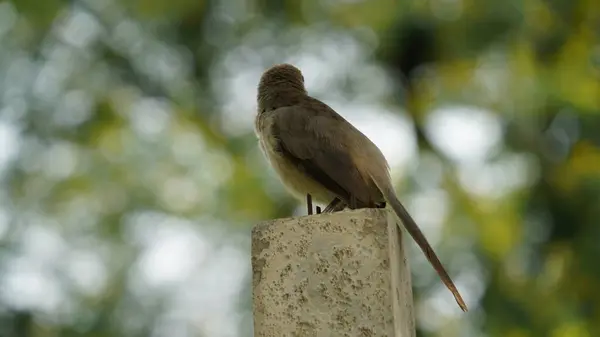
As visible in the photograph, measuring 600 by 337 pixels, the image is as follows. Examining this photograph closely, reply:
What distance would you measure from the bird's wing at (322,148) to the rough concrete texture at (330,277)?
Result: 2.72ft

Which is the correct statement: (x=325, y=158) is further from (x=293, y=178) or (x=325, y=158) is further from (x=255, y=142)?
(x=255, y=142)

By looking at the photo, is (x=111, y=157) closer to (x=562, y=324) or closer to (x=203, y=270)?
(x=203, y=270)

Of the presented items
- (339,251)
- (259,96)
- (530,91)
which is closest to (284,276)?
(339,251)

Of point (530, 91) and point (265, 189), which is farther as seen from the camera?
point (265, 189)

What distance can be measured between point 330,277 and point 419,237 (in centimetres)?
69

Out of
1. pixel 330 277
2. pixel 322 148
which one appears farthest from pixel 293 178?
pixel 330 277

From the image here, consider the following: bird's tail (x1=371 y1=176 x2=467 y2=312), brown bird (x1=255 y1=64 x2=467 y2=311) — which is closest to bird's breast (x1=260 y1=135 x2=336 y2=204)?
brown bird (x1=255 y1=64 x2=467 y2=311)

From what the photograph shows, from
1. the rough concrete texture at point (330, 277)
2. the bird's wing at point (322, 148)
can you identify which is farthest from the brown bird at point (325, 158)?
the rough concrete texture at point (330, 277)

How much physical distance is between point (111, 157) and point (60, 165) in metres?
0.60

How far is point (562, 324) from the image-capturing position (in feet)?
27.5

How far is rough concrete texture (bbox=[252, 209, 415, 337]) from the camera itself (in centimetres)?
314

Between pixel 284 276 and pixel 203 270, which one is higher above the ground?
pixel 203 270

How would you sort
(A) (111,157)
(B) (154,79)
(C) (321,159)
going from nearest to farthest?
1. (C) (321,159)
2. (A) (111,157)
3. (B) (154,79)

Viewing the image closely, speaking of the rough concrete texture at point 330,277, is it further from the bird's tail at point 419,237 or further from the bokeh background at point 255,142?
the bokeh background at point 255,142
